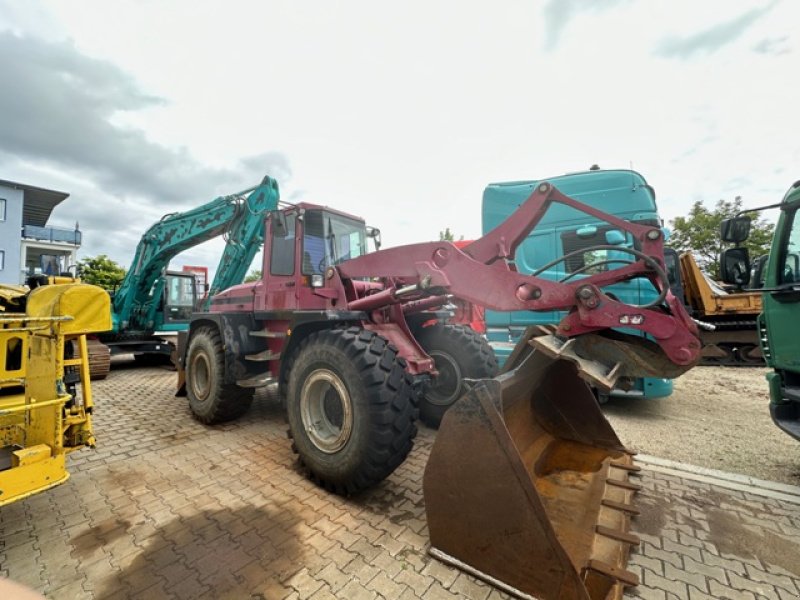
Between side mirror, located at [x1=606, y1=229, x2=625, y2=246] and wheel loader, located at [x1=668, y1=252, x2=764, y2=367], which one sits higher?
side mirror, located at [x1=606, y1=229, x2=625, y2=246]

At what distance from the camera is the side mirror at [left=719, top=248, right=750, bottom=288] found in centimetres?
340

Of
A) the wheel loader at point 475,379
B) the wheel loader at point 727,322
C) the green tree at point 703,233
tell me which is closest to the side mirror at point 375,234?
the wheel loader at point 475,379

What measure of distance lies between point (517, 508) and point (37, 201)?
4068 centimetres

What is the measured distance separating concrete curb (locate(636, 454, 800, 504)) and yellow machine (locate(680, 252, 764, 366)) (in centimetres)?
682

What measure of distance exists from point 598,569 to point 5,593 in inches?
92.0

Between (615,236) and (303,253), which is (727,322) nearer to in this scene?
(615,236)

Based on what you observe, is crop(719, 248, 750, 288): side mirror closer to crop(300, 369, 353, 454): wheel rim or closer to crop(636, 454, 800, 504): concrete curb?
crop(636, 454, 800, 504): concrete curb

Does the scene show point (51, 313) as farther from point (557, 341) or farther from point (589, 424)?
point (589, 424)

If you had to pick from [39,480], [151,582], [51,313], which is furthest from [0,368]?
[151,582]

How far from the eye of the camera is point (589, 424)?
3.32m

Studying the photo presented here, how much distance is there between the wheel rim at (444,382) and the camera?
4309 mm

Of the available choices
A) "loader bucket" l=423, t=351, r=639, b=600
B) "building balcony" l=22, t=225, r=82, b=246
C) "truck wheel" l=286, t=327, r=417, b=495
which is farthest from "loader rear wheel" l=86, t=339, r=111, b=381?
"building balcony" l=22, t=225, r=82, b=246

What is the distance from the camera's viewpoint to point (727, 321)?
364 inches

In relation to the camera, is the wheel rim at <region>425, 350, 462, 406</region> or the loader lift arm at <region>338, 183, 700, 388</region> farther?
the wheel rim at <region>425, 350, 462, 406</region>
